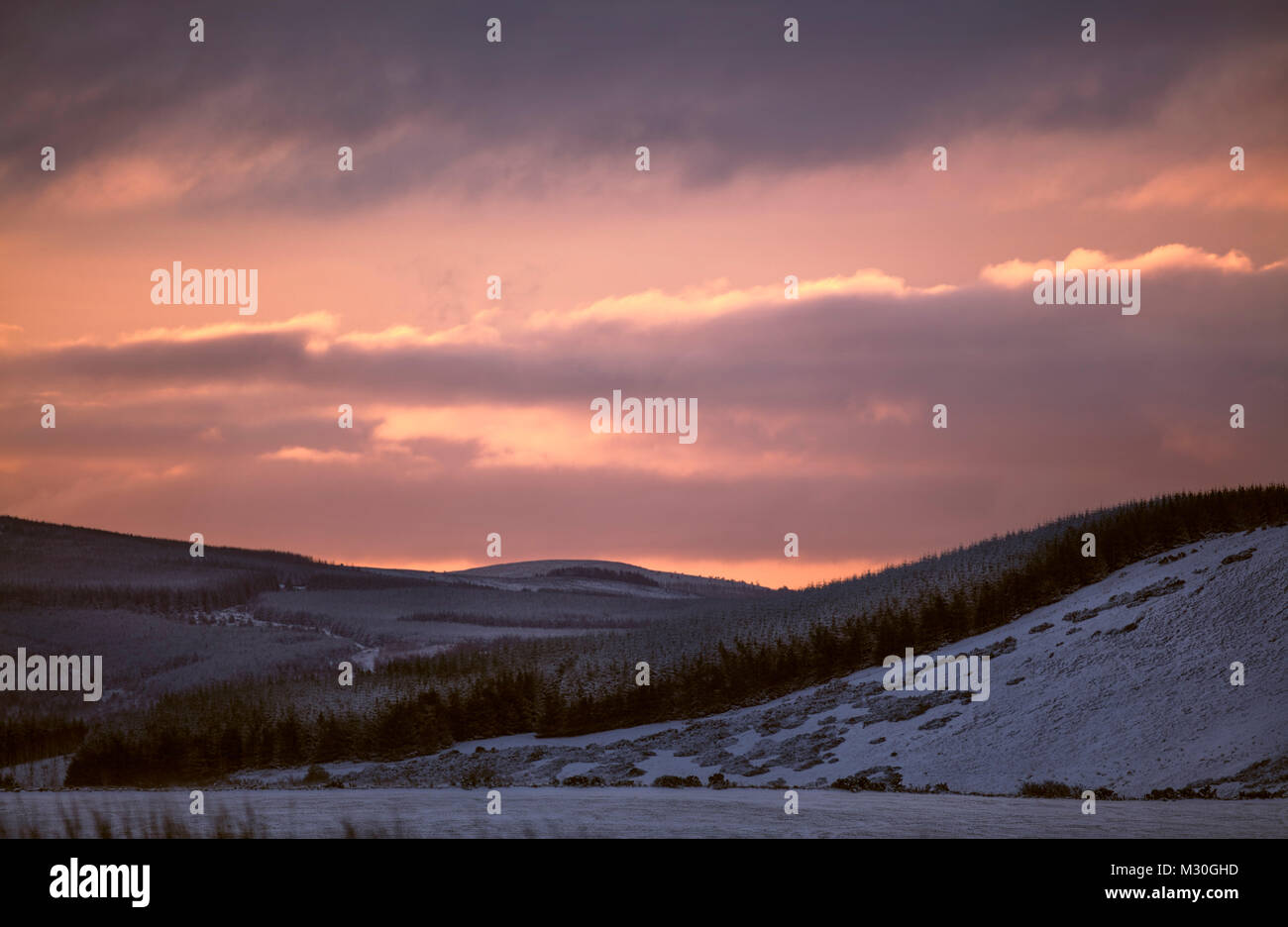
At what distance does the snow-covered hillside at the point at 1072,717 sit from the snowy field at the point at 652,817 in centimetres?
738

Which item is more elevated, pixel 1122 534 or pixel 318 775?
pixel 1122 534

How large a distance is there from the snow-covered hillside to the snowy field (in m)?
7.38

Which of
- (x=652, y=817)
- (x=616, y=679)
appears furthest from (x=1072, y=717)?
(x=616, y=679)

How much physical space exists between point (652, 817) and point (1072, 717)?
25.1 metres

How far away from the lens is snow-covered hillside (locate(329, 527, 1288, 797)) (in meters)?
44.1

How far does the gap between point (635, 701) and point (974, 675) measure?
26495mm

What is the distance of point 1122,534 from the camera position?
77.5 metres

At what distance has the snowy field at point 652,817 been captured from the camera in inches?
1042
